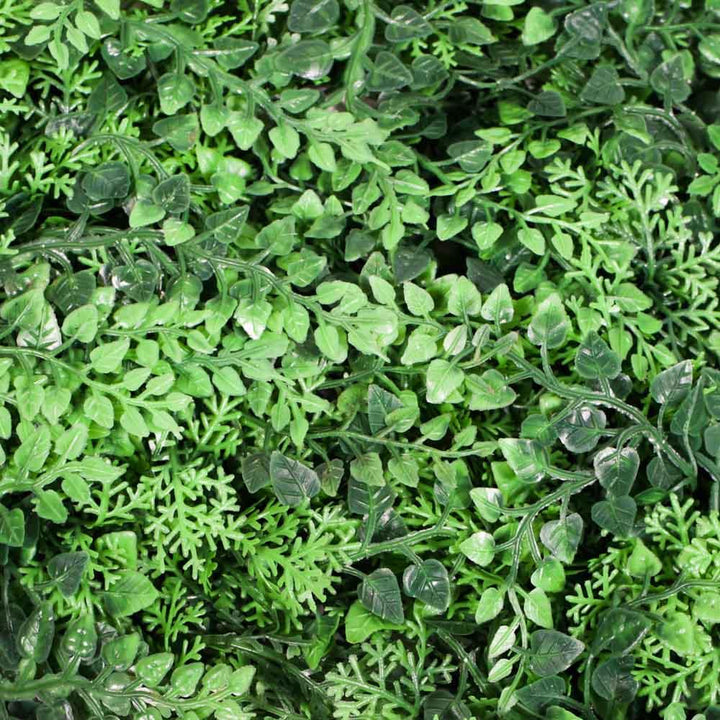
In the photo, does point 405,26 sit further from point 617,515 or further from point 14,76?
point 617,515

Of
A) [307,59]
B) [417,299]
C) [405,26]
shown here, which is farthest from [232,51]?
[417,299]

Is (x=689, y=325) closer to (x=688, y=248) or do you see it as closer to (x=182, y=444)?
(x=688, y=248)

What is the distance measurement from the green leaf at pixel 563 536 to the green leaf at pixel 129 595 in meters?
0.38

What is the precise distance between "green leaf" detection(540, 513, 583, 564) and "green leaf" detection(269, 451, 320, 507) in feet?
→ 0.74

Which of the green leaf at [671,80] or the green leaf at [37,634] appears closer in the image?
the green leaf at [37,634]

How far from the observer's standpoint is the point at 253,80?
36.3 inches

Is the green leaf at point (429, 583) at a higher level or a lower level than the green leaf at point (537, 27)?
lower

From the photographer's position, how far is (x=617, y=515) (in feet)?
2.82

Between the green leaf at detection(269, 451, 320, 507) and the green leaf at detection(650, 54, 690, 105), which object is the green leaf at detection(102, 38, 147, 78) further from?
the green leaf at detection(650, 54, 690, 105)

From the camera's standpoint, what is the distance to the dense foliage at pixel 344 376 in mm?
841

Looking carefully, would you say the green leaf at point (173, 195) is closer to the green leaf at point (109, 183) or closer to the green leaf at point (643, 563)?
the green leaf at point (109, 183)

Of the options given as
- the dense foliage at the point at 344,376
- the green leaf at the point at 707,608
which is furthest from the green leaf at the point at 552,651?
the green leaf at the point at 707,608

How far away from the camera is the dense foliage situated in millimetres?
841

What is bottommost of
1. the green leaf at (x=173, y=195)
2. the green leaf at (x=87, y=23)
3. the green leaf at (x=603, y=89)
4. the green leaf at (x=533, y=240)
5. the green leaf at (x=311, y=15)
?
the green leaf at (x=533, y=240)
